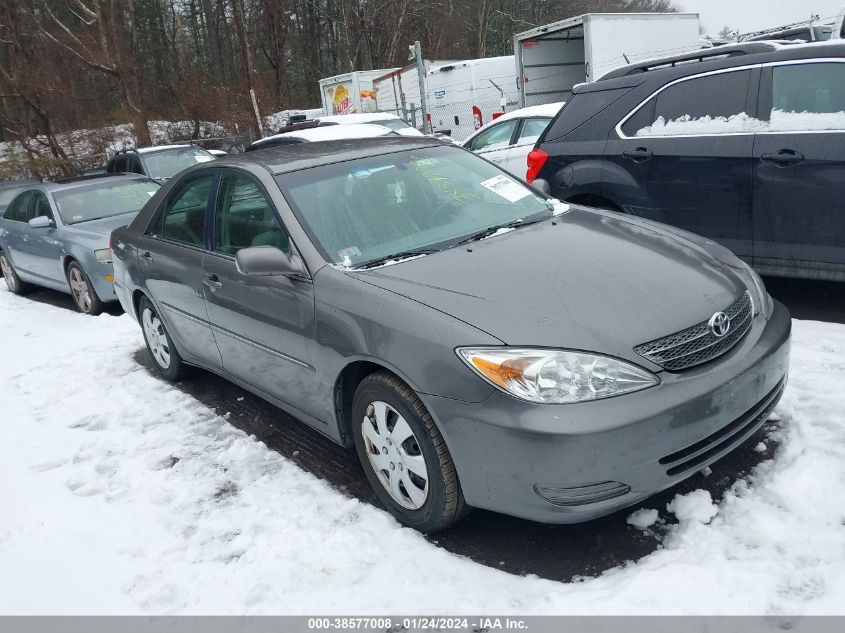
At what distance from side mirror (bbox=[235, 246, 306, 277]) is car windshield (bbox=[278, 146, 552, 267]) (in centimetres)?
17

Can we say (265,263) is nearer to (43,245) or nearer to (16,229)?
(43,245)

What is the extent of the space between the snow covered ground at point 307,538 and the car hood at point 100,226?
4043mm

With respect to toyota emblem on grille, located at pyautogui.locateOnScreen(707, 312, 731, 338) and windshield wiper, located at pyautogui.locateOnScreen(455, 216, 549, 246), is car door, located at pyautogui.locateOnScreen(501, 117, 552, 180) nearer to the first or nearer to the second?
windshield wiper, located at pyautogui.locateOnScreen(455, 216, 549, 246)

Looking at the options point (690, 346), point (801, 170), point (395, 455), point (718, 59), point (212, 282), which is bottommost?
point (395, 455)

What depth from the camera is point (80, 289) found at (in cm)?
795

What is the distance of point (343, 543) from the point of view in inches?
116

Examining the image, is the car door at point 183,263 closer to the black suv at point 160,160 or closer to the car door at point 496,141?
the car door at point 496,141

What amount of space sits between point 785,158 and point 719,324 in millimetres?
2407

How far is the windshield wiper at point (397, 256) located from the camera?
10.5 ft

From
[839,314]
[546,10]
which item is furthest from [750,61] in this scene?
[546,10]

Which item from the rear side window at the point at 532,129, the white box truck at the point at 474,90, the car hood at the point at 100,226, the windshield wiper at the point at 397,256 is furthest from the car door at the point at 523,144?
the white box truck at the point at 474,90

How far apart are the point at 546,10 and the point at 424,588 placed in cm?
4653

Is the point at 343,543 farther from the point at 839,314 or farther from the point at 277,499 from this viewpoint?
the point at 839,314

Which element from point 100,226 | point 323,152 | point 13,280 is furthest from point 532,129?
point 13,280
